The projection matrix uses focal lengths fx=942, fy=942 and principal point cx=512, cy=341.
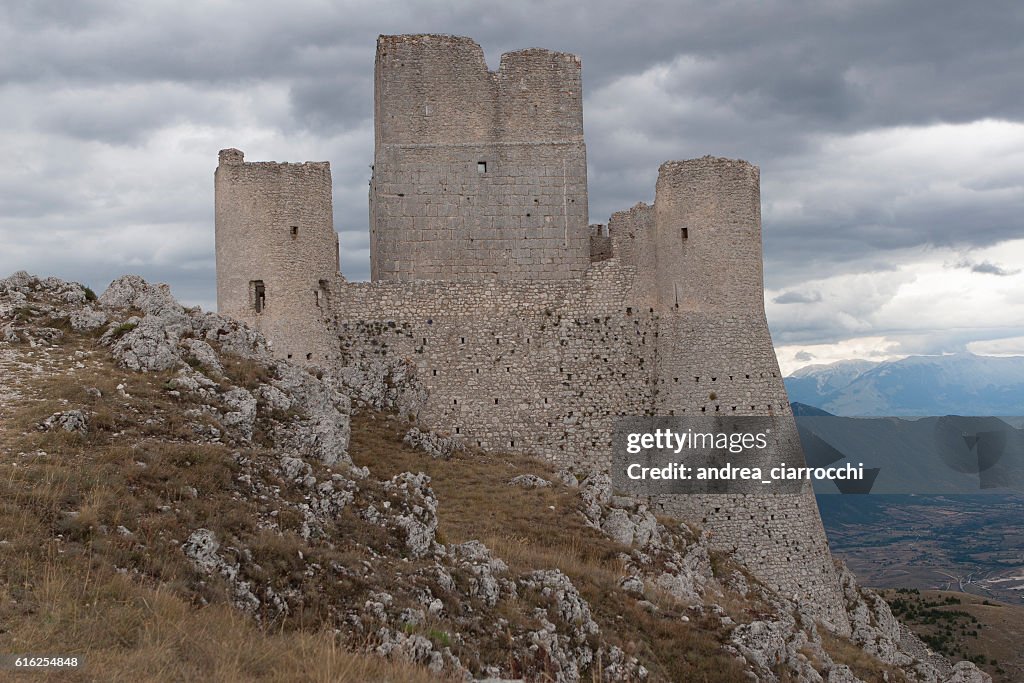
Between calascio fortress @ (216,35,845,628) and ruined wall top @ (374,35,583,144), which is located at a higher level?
ruined wall top @ (374,35,583,144)

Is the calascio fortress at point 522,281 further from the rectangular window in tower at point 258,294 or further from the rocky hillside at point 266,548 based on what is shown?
the rocky hillside at point 266,548

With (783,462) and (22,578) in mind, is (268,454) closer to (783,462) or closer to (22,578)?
(22,578)

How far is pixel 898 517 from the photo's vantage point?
176000mm

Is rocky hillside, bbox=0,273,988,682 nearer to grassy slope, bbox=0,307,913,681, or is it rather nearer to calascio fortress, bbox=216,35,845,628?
grassy slope, bbox=0,307,913,681

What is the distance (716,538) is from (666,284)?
24.3 feet

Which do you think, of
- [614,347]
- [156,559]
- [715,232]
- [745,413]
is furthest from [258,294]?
[156,559]

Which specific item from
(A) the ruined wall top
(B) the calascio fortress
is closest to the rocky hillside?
(B) the calascio fortress

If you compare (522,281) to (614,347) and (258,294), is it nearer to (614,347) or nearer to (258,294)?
(614,347)

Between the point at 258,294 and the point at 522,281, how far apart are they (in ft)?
24.6

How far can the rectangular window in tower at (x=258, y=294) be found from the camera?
A: 84.4ft

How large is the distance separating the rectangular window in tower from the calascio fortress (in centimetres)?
6

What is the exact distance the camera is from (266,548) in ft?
35.9

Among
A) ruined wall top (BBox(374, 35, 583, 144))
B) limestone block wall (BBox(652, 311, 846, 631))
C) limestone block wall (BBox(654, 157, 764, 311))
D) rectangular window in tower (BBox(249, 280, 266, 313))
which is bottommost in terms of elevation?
limestone block wall (BBox(652, 311, 846, 631))

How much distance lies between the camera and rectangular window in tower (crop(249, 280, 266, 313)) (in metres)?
25.7
